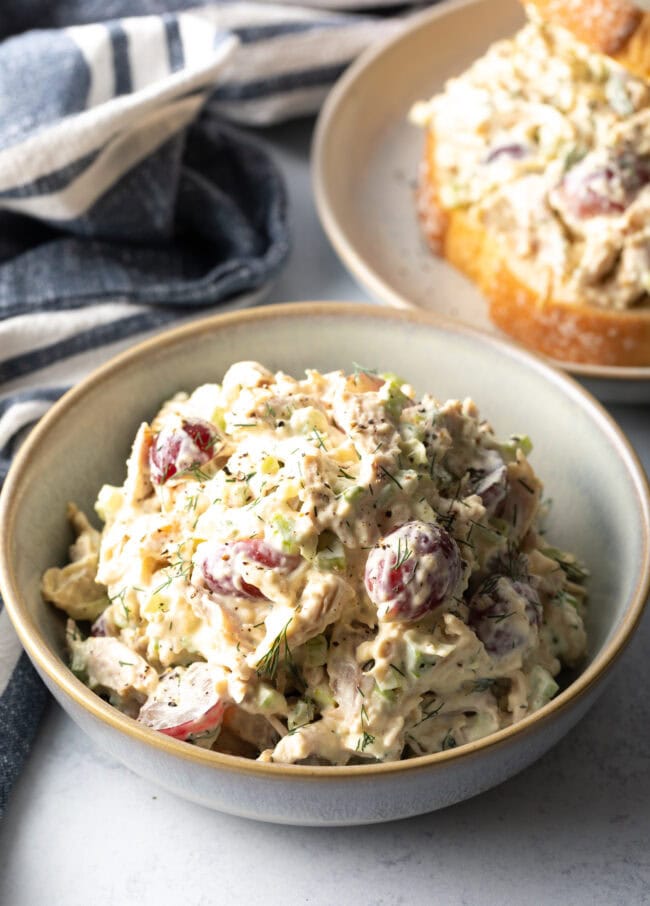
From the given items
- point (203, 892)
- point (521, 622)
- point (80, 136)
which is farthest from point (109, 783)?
point (80, 136)

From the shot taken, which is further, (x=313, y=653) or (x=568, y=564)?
(x=568, y=564)

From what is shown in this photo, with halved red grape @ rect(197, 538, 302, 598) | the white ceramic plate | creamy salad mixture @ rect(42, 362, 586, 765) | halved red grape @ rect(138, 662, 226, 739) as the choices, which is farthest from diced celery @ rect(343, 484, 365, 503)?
the white ceramic plate

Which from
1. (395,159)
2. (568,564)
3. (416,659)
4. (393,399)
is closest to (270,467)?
(393,399)

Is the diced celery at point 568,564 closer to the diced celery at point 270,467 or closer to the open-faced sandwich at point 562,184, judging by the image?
the diced celery at point 270,467

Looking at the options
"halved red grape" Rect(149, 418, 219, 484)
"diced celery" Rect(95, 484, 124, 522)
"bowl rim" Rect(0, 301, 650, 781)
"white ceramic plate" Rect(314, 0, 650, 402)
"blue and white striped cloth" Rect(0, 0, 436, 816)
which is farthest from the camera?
"white ceramic plate" Rect(314, 0, 650, 402)

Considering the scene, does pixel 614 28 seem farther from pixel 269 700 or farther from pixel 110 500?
pixel 269 700

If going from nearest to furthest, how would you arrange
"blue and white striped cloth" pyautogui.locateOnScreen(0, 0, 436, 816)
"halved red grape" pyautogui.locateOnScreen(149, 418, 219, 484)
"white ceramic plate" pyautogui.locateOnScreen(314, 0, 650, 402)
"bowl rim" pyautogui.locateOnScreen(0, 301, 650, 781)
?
"bowl rim" pyautogui.locateOnScreen(0, 301, 650, 781)
"halved red grape" pyautogui.locateOnScreen(149, 418, 219, 484)
"blue and white striped cloth" pyautogui.locateOnScreen(0, 0, 436, 816)
"white ceramic plate" pyautogui.locateOnScreen(314, 0, 650, 402)

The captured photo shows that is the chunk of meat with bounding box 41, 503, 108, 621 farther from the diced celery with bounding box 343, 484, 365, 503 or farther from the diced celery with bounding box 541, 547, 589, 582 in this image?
the diced celery with bounding box 541, 547, 589, 582
